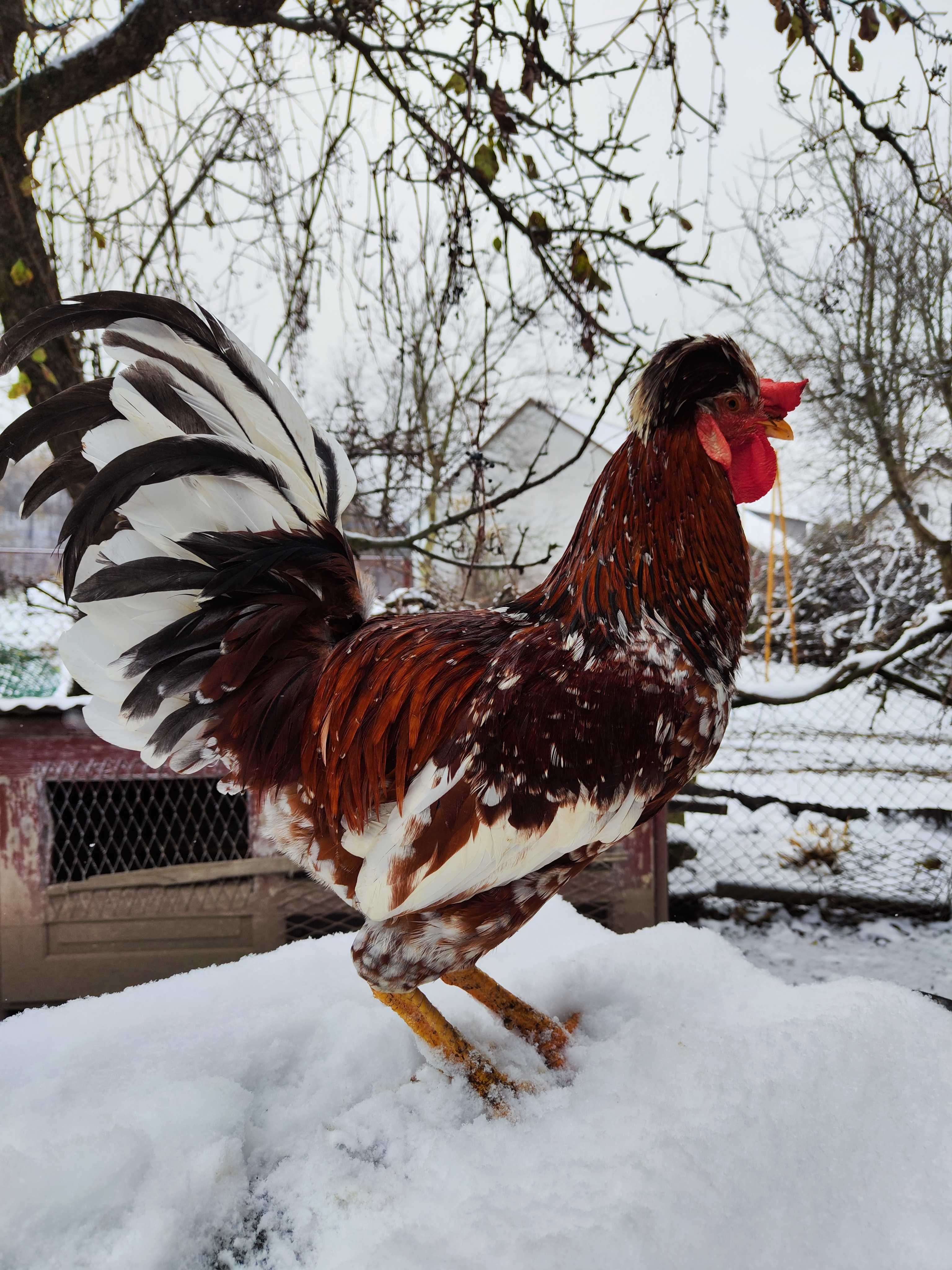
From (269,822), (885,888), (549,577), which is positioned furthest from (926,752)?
(269,822)

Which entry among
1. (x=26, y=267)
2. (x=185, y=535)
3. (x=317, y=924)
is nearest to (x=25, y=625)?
(x=317, y=924)

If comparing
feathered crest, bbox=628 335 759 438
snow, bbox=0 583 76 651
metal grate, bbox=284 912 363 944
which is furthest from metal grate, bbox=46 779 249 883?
snow, bbox=0 583 76 651

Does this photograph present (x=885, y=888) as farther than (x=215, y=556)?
Yes

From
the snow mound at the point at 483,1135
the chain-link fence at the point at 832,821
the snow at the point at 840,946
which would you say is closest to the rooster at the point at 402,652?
the snow mound at the point at 483,1135

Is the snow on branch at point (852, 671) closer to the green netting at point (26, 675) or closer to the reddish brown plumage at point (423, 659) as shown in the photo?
the reddish brown plumage at point (423, 659)

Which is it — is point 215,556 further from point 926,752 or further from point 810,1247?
point 926,752

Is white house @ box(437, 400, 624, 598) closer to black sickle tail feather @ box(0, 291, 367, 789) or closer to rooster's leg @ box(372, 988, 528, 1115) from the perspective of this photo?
black sickle tail feather @ box(0, 291, 367, 789)

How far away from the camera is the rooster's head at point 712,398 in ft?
4.41

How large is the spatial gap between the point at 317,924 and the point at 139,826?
99 cm

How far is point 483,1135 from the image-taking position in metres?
1.20

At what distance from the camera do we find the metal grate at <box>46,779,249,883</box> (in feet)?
10.1

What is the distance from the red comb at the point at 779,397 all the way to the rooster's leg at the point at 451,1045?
4.36 ft

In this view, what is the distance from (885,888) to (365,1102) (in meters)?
4.24

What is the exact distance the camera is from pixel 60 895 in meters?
2.86
